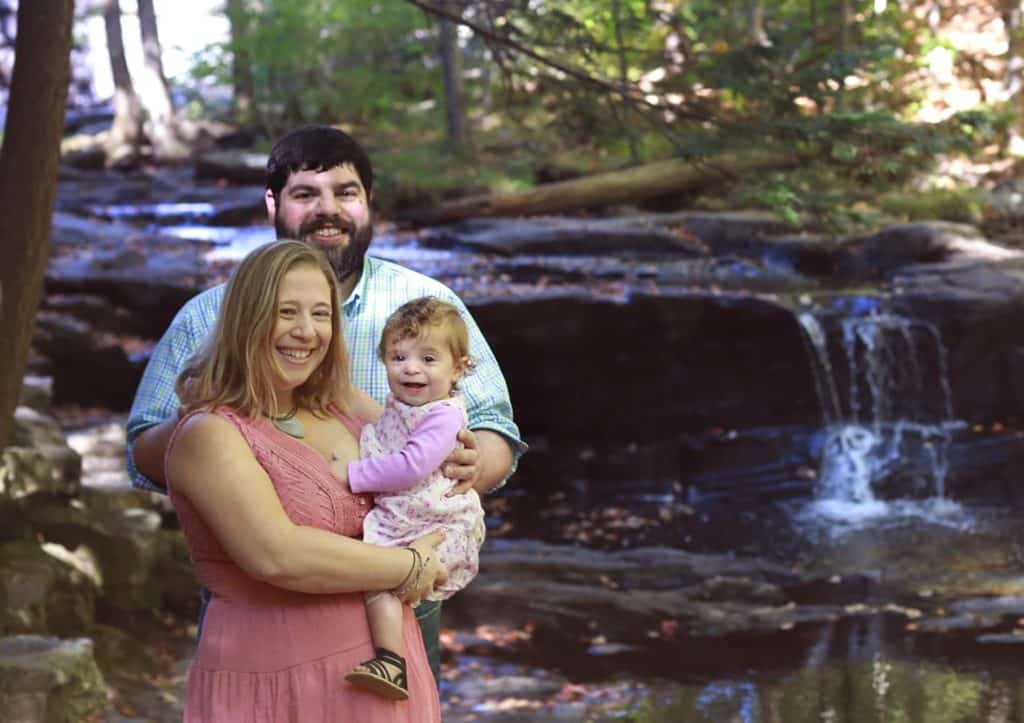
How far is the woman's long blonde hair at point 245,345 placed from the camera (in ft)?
8.68

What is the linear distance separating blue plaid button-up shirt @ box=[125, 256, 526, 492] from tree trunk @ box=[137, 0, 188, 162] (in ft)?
67.0

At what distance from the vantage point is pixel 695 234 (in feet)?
52.4

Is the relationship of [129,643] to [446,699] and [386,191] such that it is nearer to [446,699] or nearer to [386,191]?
[446,699]

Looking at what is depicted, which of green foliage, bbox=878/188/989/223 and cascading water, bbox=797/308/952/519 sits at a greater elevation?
green foliage, bbox=878/188/989/223

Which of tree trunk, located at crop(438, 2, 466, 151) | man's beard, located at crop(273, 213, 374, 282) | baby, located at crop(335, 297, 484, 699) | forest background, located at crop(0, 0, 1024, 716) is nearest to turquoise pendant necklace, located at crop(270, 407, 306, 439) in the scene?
baby, located at crop(335, 297, 484, 699)

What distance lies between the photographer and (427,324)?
9.32ft

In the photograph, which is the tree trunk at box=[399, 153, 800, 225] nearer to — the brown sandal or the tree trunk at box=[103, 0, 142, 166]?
the tree trunk at box=[103, 0, 142, 166]

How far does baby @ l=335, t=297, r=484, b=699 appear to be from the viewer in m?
2.74

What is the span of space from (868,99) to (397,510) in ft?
62.6

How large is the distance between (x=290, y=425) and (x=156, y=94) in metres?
21.7

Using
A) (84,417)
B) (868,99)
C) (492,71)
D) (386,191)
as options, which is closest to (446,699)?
(84,417)

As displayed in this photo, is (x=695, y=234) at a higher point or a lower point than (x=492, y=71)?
lower

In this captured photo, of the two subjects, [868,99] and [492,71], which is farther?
[492,71]

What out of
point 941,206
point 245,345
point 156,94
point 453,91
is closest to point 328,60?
point 156,94
